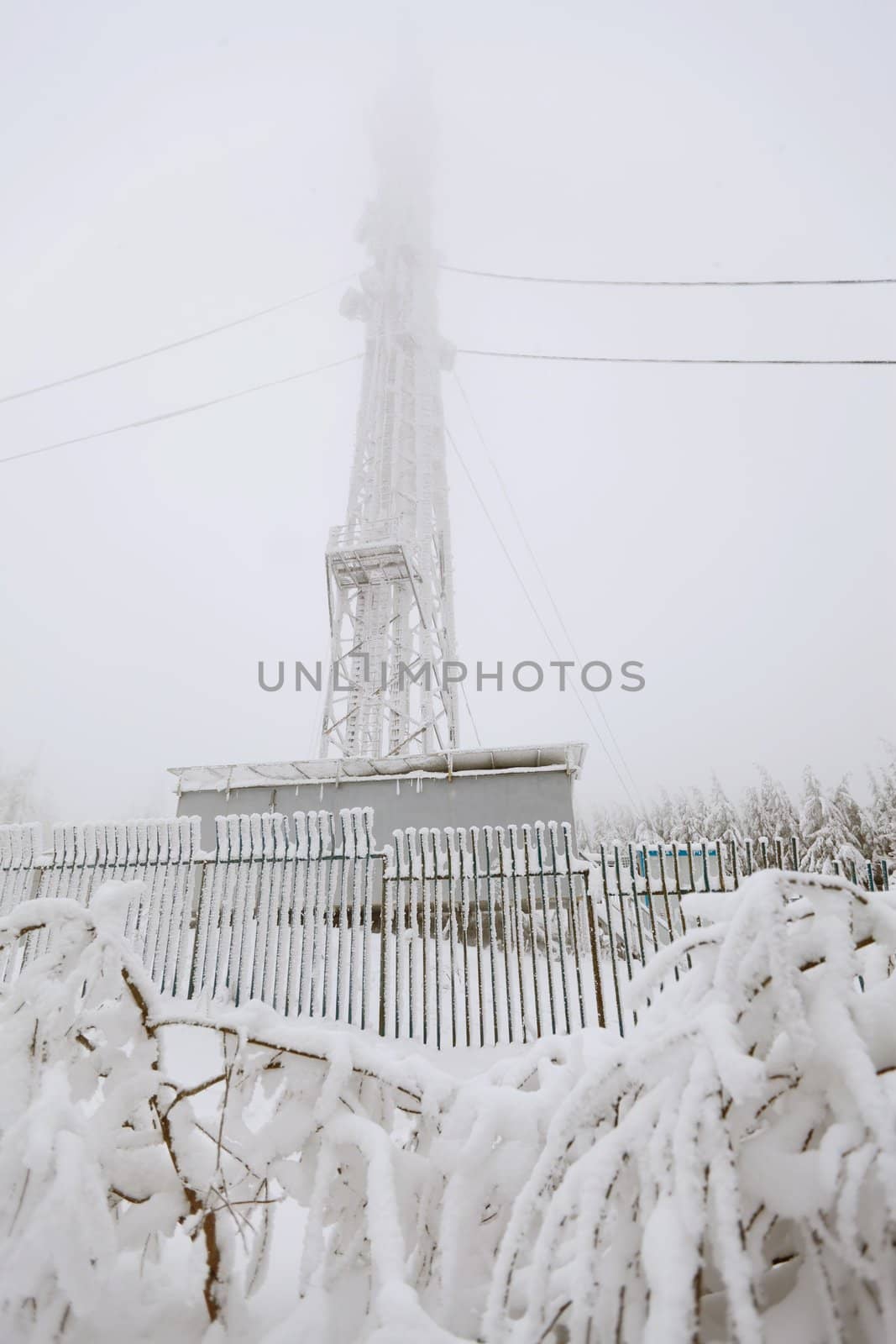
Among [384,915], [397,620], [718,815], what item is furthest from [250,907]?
[718,815]

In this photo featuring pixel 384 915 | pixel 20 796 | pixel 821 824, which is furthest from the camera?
pixel 20 796

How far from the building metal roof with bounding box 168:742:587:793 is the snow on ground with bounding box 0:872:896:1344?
40.6 feet

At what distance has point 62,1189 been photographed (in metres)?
1.09

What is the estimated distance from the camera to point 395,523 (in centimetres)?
2191

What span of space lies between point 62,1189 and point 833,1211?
3.93 ft

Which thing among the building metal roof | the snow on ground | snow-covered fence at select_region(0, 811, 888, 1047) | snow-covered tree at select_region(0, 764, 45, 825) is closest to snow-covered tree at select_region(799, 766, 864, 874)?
the building metal roof

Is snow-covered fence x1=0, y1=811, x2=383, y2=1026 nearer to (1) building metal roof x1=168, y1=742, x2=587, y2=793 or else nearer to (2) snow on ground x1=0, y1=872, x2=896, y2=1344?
(2) snow on ground x1=0, y1=872, x2=896, y2=1344

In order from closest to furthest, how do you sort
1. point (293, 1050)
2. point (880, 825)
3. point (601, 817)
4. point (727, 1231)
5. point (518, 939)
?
point (727, 1231) → point (293, 1050) → point (518, 939) → point (880, 825) → point (601, 817)

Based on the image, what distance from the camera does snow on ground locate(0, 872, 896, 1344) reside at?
0.83 m

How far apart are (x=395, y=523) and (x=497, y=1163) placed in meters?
21.6

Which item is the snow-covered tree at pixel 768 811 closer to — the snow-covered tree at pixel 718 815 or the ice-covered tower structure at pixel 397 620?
the snow-covered tree at pixel 718 815

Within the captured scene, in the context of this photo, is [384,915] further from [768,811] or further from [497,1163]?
[768,811]

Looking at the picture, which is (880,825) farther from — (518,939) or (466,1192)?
(466,1192)

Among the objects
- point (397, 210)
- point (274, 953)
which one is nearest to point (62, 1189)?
point (274, 953)
